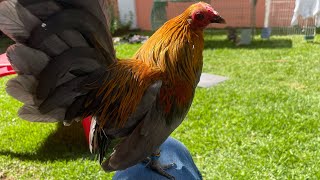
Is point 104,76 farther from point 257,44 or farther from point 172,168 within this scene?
point 257,44

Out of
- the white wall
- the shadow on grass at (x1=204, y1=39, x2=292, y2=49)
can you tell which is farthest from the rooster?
the white wall

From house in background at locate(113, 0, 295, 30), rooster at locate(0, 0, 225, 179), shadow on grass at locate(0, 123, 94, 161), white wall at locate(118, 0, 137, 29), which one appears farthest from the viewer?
white wall at locate(118, 0, 137, 29)

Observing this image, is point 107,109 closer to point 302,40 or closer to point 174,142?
point 174,142

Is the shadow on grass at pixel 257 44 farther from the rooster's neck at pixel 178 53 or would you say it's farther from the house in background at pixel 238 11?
the rooster's neck at pixel 178 53

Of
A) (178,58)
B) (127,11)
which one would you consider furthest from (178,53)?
(127,11)

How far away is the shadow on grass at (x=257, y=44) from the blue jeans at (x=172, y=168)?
22.4 ft

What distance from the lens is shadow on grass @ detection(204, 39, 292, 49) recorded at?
8.84 metres

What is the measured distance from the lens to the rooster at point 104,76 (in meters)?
1.70

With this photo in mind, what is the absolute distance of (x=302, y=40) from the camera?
9242 mm

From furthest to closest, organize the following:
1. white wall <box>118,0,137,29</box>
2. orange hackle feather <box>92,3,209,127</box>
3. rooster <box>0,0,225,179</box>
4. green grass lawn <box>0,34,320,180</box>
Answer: white wall <box>118,0,137,29</box> < green grass lawn <box>0,34,320,180</box> < orange hackle feather <box>92,3,209,127</box> < rooster <box>0,0,225,179</box>

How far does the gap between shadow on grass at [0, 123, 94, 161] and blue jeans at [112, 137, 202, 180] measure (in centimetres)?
188

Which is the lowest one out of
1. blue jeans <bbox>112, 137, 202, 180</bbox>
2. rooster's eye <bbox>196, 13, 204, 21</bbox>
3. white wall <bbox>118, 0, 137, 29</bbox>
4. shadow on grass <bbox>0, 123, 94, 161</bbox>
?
shadow on grass <bbox>0, 123, 94, 161</bbox>

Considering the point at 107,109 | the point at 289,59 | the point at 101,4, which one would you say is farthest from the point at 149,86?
the point at 289,59

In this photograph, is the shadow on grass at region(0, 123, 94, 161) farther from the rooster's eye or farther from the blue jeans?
the rooster's eye
